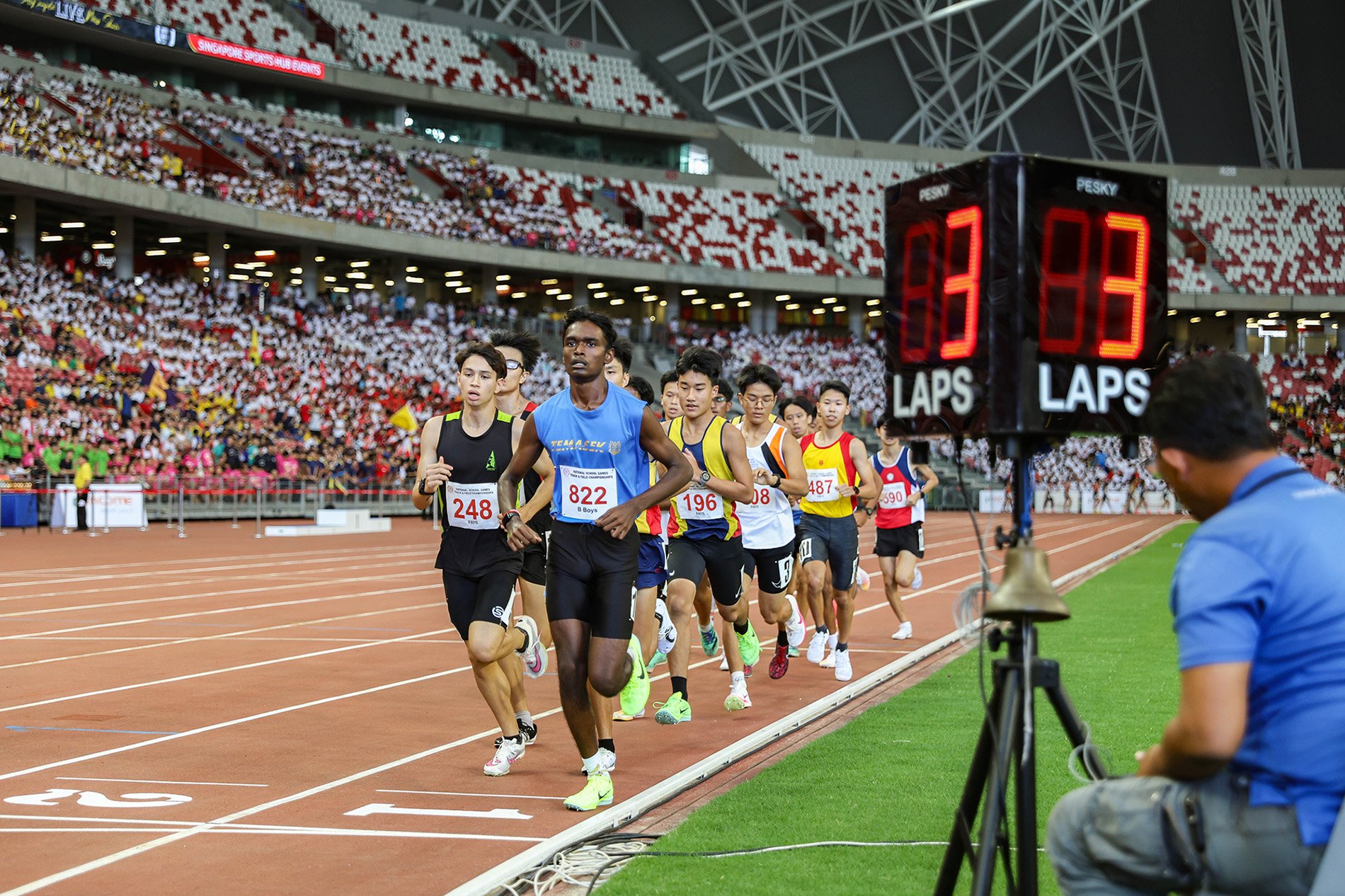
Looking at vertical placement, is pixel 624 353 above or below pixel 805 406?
above

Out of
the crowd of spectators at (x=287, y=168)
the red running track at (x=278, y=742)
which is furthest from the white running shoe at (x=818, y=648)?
the crowd of spectators at (x=287, y=168)

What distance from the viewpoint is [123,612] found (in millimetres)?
15969

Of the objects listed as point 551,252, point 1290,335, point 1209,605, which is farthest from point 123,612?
point 1290,335

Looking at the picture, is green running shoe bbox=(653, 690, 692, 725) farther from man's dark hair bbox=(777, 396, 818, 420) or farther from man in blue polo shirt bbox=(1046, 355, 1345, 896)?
man in blue polo shirt bbox=(1046, 355, 1345, 896)

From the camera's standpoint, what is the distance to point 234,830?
20.5ft

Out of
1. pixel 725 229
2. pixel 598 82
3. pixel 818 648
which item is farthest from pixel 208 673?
pixel 598 82

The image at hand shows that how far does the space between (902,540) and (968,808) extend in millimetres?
10231

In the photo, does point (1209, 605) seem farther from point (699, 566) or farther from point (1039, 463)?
point (1039, 463)

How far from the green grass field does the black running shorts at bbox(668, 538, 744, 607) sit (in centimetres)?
132

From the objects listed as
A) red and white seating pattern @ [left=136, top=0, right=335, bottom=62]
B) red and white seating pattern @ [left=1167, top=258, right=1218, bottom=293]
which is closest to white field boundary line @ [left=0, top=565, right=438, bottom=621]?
red and white seating pattern @ [left=136, top=0, right=335, bottom=62]

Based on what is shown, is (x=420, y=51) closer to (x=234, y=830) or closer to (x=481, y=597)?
(x=481, y=597)

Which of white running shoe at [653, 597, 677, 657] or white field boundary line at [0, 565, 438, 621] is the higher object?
white running shoe at [653, 597, 677, 657]

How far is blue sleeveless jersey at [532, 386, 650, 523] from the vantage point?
704cm

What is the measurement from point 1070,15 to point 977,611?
2773 inches
